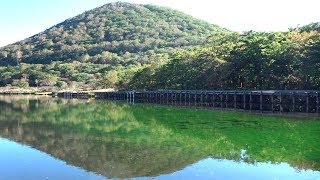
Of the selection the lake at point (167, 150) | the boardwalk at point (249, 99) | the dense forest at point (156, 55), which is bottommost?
the lake at point (167, 150)

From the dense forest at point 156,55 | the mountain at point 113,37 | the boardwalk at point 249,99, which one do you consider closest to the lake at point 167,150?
the boardwalk at point 249,99

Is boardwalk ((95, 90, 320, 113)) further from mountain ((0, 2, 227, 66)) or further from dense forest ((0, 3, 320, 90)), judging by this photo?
mountain ((0, 2, 227, 66))

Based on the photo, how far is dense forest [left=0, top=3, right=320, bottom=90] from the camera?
46.4 m

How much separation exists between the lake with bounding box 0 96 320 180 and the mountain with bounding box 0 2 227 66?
109 m

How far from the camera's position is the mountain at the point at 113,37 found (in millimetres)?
154250

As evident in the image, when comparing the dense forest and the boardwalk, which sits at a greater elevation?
the dense forest

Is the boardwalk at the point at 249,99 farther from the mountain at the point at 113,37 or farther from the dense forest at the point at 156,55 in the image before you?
the mountain at the point at 113,37

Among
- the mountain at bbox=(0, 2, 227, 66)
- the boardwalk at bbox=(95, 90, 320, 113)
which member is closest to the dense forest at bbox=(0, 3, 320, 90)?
the mountain at bbox=(0, 2, 227, 66)

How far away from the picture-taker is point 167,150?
64.1ft

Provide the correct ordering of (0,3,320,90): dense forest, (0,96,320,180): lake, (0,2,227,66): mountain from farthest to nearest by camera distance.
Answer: (0,2,227,66): mountain, (0,3,320,90): dense forest, (0,96,320,180): lake

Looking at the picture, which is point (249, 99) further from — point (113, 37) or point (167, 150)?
point (113, 37)

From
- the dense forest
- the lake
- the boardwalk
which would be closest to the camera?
the lake

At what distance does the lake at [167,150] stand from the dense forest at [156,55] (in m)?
16.5

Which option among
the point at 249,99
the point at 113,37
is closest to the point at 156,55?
the point at 249,99
